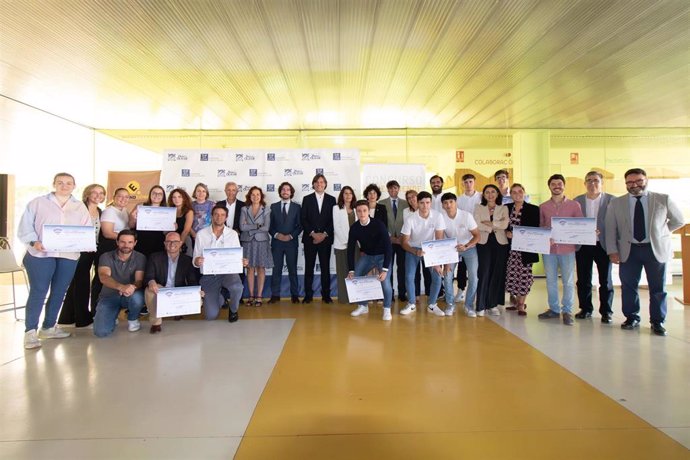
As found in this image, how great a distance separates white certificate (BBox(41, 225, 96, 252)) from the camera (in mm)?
3395

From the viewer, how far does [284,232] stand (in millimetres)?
5109

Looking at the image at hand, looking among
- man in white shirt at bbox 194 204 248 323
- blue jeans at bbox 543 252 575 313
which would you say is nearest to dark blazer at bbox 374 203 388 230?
man in white shirt at bbox 194 204 248 323

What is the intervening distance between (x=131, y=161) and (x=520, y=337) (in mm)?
8364

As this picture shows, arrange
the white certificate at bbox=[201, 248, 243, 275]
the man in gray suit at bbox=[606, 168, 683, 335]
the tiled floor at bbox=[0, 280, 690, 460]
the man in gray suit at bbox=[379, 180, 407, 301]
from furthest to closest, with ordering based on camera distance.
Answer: the man in gray suit at bbox=[379, 180, 407, 301], the white certificate at bbox=[201, 248, 243, 275], the man in gray suit at bbox=[606, 168, 683, 335], the tiled floor at bbox=[0, 280, 690, 460]

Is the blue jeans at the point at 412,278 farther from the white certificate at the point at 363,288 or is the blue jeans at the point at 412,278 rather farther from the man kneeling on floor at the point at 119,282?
the man kneeling on floor at the point at 119,282

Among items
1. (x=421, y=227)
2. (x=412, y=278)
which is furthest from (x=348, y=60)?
(x=412, y=278)

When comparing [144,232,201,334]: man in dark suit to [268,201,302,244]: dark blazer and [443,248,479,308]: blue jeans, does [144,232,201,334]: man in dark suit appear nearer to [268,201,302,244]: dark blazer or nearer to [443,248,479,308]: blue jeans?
[268,201,302,244]: dark blazer

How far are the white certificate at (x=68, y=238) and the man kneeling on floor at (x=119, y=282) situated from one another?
250 mm

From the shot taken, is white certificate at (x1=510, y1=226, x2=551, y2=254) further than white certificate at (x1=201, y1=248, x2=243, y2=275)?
No

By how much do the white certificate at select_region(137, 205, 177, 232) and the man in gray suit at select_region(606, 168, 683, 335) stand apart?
4.91m

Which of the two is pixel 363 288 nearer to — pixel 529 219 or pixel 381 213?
pixel 381 213

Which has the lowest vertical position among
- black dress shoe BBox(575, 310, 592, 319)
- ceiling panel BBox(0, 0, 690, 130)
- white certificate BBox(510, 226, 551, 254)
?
black dress shoe BBox(575, 310, 592, 319)

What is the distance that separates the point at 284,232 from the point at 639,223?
4.07 meters

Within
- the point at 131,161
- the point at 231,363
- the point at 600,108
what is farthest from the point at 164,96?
the point at 600,108
